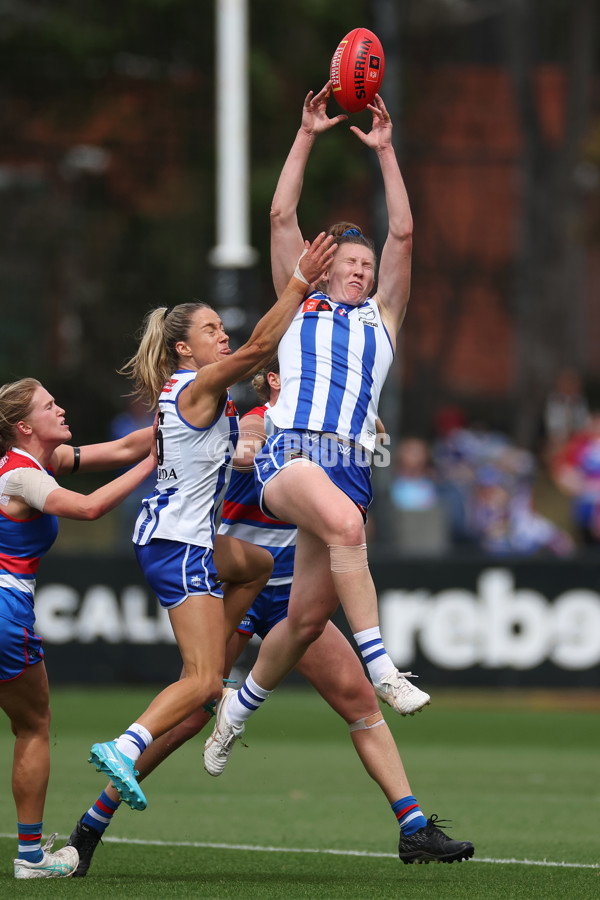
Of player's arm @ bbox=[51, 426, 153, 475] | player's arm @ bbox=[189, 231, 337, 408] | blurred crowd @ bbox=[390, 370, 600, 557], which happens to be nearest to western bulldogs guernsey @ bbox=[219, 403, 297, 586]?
player's arm @ bbox=[51, 426, 153, 475]

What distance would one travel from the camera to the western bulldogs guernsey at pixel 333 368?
20.6 ft

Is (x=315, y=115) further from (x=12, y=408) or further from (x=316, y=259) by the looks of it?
(x=12, y=408)

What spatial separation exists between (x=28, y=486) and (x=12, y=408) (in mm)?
388

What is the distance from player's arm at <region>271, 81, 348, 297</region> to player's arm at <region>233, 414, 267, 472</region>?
2.39ft

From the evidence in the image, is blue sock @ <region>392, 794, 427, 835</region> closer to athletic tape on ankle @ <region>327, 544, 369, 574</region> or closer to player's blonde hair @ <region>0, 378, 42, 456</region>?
athletic tape on ankle @ <region>327, 544, 369, 574</region>

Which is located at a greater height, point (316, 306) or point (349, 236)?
point (349, 236)

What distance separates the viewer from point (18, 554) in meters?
6.14

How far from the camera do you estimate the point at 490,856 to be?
22.6 feet

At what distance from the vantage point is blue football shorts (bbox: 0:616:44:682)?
19.6ft

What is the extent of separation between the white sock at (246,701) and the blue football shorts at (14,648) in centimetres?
102

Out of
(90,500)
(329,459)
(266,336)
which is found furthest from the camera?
(329,459)

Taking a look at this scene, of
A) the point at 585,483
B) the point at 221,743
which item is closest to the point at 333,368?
the point at 221,743

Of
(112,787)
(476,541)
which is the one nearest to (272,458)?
(112,787)

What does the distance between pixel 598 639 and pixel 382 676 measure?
773 cm
